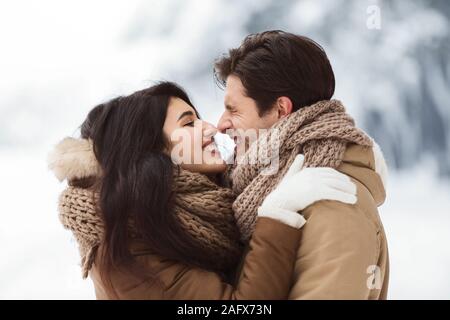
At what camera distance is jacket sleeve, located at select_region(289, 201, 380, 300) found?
1.22 meters

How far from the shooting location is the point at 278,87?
157 centimetres

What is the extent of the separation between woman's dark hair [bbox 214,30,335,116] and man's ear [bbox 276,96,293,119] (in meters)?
0.01

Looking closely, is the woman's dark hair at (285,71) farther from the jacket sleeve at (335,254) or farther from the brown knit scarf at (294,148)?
the jacket sleeve at (335,254)

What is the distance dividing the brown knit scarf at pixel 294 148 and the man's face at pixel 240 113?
16cm

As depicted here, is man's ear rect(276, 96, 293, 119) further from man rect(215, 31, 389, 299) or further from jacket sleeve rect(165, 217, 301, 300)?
jacket sleeve rect(165, 217, 301, 300)

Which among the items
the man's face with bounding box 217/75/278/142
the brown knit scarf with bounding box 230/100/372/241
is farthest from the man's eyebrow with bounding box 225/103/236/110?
the brown knit scarf with bounding box 230/100/372/241

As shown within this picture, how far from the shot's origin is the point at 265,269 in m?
1.25

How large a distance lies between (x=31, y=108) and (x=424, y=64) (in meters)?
2.06

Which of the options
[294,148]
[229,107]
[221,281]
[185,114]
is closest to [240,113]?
[229,107]

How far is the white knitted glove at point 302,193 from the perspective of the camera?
1.28m

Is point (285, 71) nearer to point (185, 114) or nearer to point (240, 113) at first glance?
point (240, 113)

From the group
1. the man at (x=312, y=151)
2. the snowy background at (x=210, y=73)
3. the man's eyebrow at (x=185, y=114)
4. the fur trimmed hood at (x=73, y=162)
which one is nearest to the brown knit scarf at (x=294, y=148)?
the man at (x=312, y=151)
